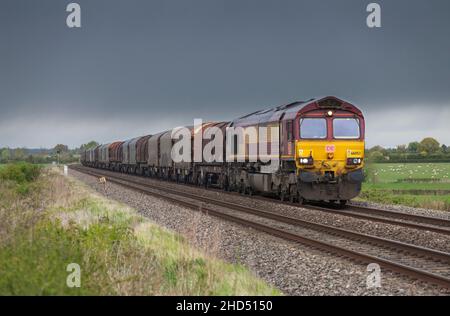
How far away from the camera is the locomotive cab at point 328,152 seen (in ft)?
66.9

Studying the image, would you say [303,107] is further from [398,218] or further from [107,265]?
[107,265]

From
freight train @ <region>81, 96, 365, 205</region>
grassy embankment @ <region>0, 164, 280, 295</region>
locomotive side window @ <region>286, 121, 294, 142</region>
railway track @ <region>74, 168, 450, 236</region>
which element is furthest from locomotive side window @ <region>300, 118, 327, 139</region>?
grassy embankment @ <region>0, 164, 280, 295</region>

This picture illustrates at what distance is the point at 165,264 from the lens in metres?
9.79

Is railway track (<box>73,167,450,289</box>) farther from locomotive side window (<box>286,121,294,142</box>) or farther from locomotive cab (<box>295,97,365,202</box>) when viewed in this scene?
locomotive side window (<box>286,121,294,142</box>)

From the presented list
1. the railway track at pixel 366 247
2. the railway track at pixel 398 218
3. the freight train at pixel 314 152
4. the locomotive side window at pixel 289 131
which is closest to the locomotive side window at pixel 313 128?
the freight train at pixel 314 152

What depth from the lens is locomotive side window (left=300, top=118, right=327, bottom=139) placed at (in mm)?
20609

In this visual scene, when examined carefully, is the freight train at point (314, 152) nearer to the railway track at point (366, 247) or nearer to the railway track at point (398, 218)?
the railway track at point (398, 218)

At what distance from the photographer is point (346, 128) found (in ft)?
68.9

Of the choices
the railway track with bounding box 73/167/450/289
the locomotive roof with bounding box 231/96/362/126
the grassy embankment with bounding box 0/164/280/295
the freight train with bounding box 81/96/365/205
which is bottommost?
the railway track with bounding box 73/167/450/289

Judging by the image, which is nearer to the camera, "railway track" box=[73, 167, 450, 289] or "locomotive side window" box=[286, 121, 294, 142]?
"railway track" box=[73, 167, 450, 289]

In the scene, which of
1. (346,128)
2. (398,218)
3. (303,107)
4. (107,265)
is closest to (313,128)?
(303,107)

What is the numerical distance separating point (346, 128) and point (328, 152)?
1.25 m
